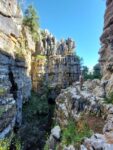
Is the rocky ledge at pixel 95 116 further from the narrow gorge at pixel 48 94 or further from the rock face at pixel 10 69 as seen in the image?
the rock face at pixel 10 69

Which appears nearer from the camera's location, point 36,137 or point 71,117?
point 71,117

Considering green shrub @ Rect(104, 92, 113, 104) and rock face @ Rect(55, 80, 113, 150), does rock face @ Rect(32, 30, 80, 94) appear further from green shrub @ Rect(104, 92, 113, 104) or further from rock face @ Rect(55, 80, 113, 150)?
green shrub @ Rect(104, 92, 113, 104)

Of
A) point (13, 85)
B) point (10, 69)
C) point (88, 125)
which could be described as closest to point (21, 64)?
point (13, 85)

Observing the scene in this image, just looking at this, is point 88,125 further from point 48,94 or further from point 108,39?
point 48,94

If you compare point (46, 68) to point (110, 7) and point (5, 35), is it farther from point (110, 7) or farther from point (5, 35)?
point (110, 7)

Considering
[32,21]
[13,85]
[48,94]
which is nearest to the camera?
[13,85]

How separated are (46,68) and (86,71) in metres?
8.08

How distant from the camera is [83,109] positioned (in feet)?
60.8

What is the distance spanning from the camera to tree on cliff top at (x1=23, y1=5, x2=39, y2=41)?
153ft

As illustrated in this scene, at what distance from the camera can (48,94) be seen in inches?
1716

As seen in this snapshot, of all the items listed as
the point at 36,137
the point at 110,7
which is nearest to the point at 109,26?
the point at 110,7

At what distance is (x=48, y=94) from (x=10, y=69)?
16.2 metres

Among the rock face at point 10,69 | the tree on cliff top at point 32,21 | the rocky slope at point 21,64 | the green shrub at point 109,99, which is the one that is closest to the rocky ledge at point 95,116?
the green shrub at point 109,99

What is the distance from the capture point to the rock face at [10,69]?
2215 centimetres
